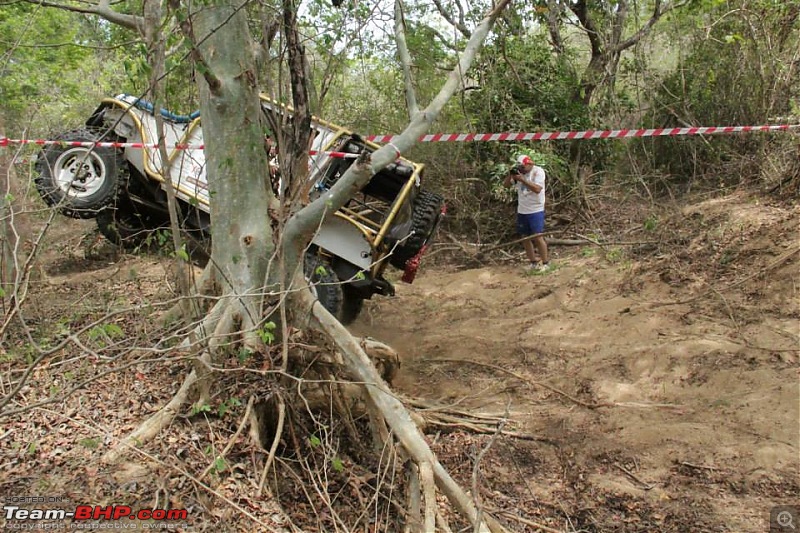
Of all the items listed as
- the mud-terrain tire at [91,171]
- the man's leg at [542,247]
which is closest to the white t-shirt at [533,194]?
the man's leg at [542,247]

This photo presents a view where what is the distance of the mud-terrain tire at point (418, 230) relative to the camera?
22.0 ft

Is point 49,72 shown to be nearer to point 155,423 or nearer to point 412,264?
point 412,264

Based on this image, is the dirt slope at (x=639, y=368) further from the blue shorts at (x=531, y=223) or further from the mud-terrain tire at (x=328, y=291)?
the mud-terrain tire at (x=328, y=291)

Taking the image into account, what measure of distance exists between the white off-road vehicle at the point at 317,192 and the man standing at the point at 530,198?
194 cm

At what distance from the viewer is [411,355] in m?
6.64

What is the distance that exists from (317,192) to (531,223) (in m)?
3.58

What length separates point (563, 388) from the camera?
5.58 m

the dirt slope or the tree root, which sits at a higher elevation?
the tree root

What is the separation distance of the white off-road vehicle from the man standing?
76.2 inches

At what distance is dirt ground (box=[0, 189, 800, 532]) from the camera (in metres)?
3.47

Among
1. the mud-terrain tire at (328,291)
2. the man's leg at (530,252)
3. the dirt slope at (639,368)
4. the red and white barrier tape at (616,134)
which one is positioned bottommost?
the dirt slope at (639,368)

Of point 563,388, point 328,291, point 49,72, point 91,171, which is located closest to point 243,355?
point 328,291

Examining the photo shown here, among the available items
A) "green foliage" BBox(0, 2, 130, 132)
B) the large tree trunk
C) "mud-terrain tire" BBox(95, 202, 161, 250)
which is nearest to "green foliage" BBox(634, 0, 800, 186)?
the large tree trunk

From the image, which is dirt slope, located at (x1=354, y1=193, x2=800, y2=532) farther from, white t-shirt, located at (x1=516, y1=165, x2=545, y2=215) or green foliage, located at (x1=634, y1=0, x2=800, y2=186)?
green foliage, located at (x1=634, y1=0, x2=800, y2=186)
